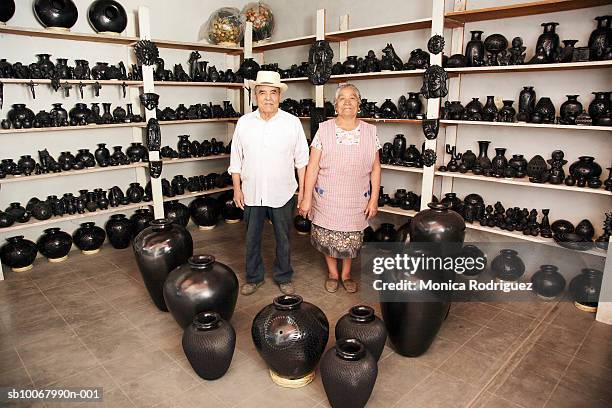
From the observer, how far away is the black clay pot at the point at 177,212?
5199mm

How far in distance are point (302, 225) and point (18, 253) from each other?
2.93 m

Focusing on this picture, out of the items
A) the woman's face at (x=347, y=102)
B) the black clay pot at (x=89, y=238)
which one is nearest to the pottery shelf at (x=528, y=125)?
the woman's face at (x=347, y=102)

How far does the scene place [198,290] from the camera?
2.71 m

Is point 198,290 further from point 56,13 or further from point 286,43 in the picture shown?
point 286,43

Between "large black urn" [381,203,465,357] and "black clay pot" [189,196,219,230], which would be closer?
"large black urn" [381,203,465,357]

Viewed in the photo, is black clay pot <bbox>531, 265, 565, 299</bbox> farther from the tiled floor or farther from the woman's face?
the woman's face

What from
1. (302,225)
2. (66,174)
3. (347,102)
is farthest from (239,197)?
(66,174)

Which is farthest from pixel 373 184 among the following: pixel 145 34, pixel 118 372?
pixel 145 34

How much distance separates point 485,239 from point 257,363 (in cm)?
269

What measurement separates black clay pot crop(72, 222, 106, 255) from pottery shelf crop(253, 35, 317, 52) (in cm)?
299

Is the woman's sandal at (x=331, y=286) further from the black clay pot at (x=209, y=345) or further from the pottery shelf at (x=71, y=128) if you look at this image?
the pottery shelf at (x=71, y=128)

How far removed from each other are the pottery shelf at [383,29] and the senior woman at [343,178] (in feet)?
4.66

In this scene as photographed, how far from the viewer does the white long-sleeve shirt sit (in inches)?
130

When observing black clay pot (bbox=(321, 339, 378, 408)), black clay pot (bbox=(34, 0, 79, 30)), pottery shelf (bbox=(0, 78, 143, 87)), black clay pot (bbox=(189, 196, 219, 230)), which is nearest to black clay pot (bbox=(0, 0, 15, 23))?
black clay pot (bbox=(34, 0, 79, 30))
